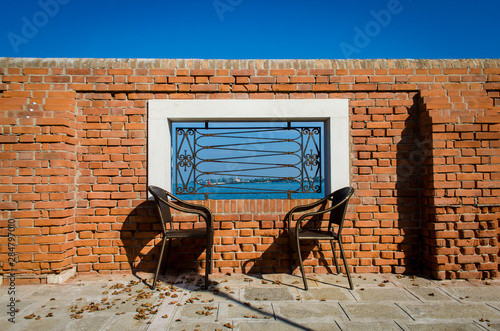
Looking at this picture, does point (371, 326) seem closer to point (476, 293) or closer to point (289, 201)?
point (476, 293)

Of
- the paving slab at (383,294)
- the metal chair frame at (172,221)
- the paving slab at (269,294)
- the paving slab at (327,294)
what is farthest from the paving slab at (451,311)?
the metal chair frame at (172,221)

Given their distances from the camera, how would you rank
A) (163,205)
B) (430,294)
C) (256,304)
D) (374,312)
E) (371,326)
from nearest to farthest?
(371,326) → (374,312) → (256,304) → (430,294) → (163,205)

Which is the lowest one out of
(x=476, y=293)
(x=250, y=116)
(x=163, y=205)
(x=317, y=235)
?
(x=476, y=293)

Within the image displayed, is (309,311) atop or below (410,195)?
below

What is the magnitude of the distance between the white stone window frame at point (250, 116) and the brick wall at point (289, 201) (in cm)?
10

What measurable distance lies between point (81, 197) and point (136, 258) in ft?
2.98

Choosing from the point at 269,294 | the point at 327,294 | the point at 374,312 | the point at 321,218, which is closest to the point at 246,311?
the point at 269,294

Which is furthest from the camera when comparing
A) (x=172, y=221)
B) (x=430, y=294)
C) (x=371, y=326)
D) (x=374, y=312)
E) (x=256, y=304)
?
(x=172, y=221)

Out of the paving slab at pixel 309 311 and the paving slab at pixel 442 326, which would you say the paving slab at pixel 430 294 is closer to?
the paving slab at pixel 442 326

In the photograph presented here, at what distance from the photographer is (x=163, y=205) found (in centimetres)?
340

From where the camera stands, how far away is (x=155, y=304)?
2.66 metres

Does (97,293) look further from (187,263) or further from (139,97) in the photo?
(139,97)

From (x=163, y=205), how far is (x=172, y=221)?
0.96ft

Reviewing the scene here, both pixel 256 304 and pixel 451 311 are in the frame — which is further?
pixel 256 304
